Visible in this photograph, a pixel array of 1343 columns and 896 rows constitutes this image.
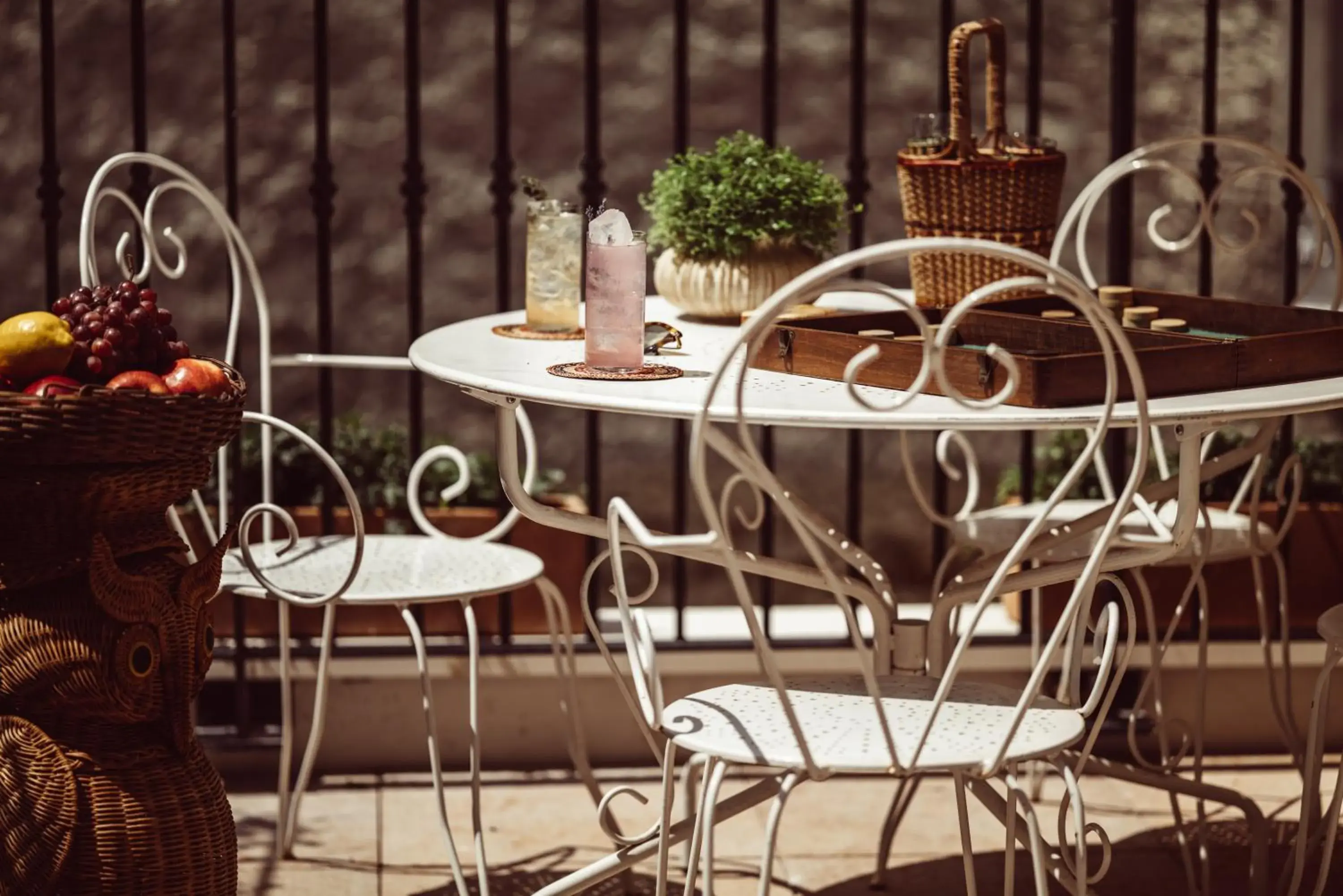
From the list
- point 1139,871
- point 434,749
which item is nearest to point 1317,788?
point 1139,871

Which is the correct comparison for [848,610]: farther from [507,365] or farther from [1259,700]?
[1259,700]

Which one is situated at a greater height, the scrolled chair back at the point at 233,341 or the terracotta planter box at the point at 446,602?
the scrolled chair back at the point at 233,341

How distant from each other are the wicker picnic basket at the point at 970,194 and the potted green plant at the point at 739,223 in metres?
0.14

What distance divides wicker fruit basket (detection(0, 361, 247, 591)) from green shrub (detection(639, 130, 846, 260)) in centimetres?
73

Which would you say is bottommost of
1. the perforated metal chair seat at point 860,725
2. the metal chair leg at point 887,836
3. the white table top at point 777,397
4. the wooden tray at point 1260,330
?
the metal chair leg at point 887,836

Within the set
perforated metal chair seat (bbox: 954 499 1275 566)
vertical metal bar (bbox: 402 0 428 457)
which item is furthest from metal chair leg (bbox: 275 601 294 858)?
perforated metal chair seat (bbox: 954 499 1275 566)

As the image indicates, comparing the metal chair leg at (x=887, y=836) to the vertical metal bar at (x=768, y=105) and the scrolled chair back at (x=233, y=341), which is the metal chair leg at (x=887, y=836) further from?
the scrolled chair back at (x=233, y=341)

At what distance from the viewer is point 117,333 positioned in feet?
7.65

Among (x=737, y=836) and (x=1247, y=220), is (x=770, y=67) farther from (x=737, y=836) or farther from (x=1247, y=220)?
(x=737, y=836)

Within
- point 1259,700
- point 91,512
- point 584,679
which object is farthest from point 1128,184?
point 91,512

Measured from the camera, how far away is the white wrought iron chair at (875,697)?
6.24 ft

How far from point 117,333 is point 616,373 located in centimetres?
59

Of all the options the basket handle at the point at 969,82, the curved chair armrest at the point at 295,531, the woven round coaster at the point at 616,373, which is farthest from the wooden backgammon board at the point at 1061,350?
the curved chair armrest at the point at 295,531

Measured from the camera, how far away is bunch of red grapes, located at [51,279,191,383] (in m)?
2.33
